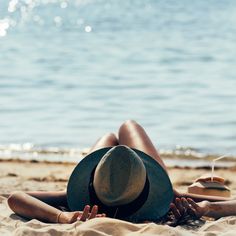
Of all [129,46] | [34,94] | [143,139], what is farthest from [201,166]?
[129,46]

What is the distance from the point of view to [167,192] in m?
4.52

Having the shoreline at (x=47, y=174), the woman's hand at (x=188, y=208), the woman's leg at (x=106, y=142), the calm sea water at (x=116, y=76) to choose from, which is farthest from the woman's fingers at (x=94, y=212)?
the calm sea water at (x=116, y=76)

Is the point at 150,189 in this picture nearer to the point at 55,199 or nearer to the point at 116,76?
the point at 55,199

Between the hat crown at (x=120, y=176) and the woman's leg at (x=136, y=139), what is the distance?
1060mm

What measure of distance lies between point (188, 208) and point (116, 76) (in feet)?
29.3

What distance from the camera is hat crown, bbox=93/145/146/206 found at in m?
4.14

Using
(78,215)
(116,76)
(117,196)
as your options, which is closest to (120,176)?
(117,196)

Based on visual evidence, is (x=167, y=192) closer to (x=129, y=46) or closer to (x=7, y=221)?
(x=7, y=221)

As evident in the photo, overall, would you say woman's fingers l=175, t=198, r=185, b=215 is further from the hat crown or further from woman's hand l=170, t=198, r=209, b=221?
the hat crown

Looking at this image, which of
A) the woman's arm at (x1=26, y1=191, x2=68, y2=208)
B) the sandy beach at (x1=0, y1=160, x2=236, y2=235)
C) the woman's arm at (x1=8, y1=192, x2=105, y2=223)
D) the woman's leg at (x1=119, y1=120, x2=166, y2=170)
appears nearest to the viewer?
the sandy beach at (x1=0, y1=160, x2=236, y2=235)

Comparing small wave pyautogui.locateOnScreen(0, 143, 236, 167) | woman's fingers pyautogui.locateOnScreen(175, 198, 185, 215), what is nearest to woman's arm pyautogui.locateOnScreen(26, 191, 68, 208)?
woman's fingers pyautogui.locateOnScreen(175, 198, 185, 215)

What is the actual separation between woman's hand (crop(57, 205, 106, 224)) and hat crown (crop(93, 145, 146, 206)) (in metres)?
0.10

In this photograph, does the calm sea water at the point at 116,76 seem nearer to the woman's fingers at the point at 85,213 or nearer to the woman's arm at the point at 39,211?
the woman's arm at the point at 39,211

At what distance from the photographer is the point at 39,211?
15.1 feet
